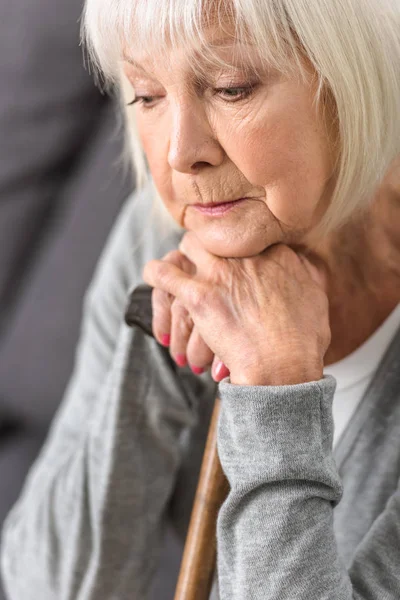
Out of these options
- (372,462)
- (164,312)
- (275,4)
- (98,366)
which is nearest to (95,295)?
(98,366)

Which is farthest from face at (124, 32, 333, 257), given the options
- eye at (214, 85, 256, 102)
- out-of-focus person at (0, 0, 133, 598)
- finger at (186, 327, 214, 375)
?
out-of-focus person at (0, 0, 133, 598)

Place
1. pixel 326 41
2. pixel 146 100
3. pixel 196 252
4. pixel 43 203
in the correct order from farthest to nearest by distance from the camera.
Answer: pixel 43 203, pixel 196 252, pixel 146 100, pixel 326 41

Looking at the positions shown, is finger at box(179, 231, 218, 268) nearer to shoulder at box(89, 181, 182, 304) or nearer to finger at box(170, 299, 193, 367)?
finger at box(170, 299, 193, 367)

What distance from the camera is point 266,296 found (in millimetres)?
866

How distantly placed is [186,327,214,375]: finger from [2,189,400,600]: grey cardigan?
4.8 inches

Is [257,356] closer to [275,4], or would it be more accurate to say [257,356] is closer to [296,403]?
[296,403]

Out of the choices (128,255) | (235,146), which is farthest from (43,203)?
(235,146)

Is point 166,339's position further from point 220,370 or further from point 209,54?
point 209,54

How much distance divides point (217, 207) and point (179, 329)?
0.18m

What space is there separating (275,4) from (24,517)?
87 cm

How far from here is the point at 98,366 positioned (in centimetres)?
122

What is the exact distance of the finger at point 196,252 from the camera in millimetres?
919

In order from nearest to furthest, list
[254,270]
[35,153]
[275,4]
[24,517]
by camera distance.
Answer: [275,4]
[254,270]
[24,517]
[35,153]

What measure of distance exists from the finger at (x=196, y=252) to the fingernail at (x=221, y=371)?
125 millimetres
